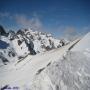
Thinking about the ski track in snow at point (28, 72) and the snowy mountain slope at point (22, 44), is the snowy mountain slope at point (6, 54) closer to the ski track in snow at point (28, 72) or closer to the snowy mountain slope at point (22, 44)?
the snowy mountain slope at point (22, 44)

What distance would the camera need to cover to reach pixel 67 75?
15000 millimetres

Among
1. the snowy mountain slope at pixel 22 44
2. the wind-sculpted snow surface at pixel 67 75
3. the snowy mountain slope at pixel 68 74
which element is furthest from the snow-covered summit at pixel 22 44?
the wind-sculpted snow surface at pixel 67 75

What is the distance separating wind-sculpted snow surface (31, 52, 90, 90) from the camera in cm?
1405

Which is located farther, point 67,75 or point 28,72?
point 28,72

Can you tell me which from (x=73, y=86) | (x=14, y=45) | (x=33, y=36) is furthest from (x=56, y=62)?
(x=33, y=36)

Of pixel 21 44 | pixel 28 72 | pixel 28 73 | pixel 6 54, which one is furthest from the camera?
pixel 21 44

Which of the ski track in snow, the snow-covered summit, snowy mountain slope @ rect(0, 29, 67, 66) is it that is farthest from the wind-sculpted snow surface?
the snow-covered summit

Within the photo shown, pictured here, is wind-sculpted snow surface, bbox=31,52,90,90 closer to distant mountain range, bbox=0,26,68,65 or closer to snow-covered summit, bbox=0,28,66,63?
distant mountain range, bbox=0,26,68,65

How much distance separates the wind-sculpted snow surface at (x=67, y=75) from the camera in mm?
14047

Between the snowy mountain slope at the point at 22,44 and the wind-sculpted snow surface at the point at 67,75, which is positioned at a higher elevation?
the snowy mountain slope at the point at 22,44

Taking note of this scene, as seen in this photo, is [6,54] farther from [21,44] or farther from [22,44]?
[21,44]

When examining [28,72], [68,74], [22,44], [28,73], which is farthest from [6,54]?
[68,74]

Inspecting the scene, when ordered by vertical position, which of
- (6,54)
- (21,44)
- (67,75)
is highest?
(21,44)

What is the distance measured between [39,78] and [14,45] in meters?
138
